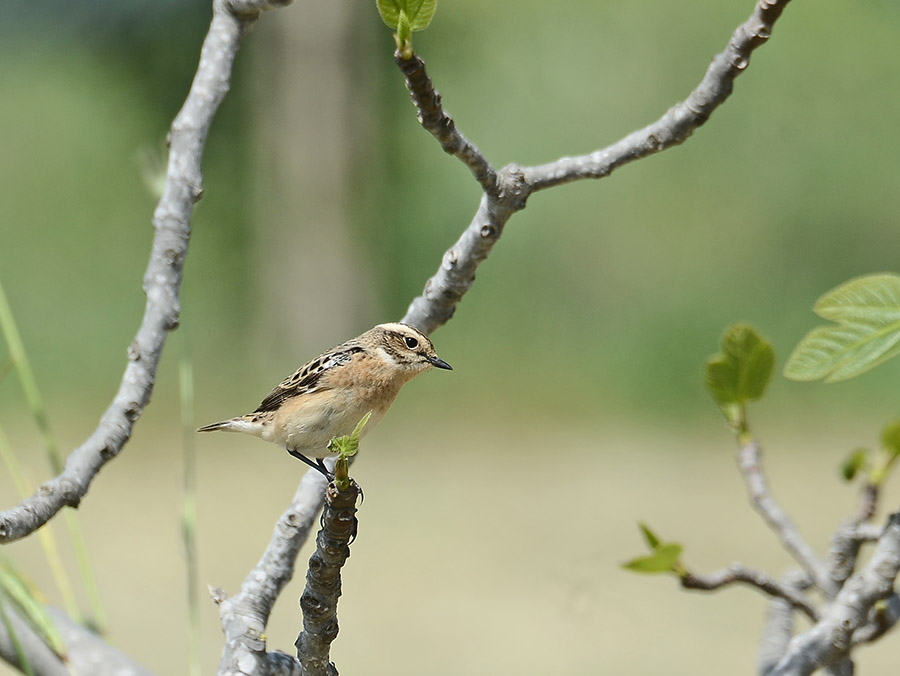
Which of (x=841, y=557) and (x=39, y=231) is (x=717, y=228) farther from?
(x=841, y=557)

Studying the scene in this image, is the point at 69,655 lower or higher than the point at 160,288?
lower

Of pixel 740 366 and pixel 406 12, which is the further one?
pixel 740 366

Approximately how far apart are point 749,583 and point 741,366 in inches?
11.3

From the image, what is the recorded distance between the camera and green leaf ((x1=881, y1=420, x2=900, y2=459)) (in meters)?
1.50

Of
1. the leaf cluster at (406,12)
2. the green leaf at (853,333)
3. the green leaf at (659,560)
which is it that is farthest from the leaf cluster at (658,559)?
the leaf cluster at (406,12)

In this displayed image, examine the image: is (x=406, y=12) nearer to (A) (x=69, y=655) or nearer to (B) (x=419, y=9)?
(B) (x=419, y=9)

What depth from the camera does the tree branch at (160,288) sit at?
3.65 ft

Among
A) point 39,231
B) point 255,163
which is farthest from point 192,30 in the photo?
point 39,231

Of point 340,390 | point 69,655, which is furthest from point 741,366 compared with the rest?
point 69,655

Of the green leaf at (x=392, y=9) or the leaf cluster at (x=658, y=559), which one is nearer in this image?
the green leaf at (x=392, y=9)

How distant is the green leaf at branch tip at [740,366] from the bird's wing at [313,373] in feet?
1.71

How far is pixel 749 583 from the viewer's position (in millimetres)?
1497

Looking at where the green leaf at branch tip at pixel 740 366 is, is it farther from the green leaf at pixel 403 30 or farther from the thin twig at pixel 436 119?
the green leaf at pixel 403 30

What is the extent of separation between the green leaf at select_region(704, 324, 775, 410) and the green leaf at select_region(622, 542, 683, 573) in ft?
0.90
